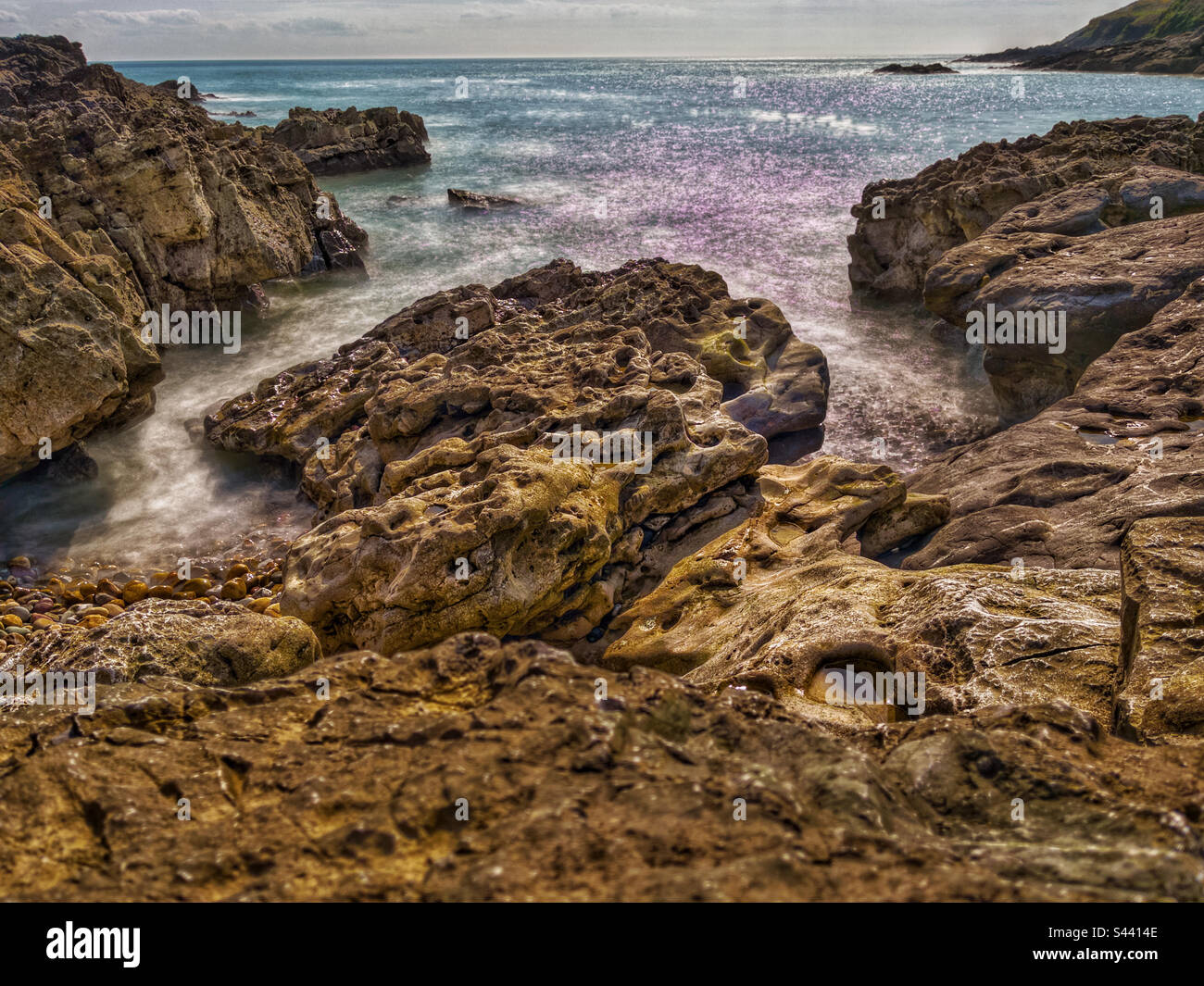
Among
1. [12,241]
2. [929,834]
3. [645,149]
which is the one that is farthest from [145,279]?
[645,149]

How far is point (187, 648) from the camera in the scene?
5.91m

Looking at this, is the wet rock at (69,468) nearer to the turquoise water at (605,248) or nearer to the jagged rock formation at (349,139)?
the turquoise water at (605,248)

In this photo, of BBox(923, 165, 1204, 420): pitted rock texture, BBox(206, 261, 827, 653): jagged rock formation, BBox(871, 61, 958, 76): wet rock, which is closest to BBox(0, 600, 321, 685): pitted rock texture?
BBox(206, 261, 827, 653): jagged rock formation

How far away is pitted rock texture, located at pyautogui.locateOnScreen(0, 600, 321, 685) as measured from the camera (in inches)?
224

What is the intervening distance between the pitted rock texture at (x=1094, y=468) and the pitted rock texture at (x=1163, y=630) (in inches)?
63.6

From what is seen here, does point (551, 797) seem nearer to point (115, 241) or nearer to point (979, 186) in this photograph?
point (115, 241)

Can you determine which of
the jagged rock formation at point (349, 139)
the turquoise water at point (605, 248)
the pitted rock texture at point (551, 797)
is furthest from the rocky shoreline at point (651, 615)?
the jagged rock formation at point (349, 139)

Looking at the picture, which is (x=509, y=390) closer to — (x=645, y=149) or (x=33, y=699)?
(x=33, y=699)

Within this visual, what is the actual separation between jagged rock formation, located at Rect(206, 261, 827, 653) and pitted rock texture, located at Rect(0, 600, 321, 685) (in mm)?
1877

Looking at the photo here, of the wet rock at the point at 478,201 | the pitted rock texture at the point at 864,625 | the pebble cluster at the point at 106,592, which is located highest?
the wet rock at the point at 478,201

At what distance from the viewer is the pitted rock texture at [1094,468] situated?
7980mm

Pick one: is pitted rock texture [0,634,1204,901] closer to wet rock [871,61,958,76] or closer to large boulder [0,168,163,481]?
large boulder [0,168,163,481]

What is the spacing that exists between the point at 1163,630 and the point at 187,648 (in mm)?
6791

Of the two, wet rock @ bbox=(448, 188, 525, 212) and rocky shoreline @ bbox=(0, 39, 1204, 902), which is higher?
wet rock @ bbox=(448, 188, 525, 212)
